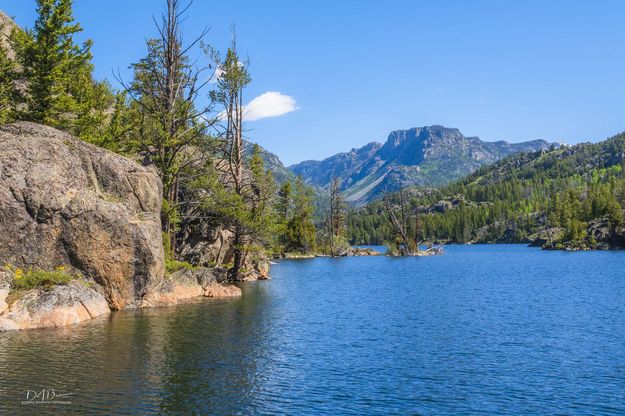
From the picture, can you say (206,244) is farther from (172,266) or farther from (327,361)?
(327,361)

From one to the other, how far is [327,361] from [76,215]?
21.3 meters

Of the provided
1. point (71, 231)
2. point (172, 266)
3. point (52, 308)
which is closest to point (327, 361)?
point (52, 308)

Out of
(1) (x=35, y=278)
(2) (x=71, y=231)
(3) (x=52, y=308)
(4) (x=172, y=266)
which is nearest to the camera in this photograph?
(3) (x=52, y=308)

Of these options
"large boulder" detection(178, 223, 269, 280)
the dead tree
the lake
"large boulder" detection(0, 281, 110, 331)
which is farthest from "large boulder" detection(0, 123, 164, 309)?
the dead tree

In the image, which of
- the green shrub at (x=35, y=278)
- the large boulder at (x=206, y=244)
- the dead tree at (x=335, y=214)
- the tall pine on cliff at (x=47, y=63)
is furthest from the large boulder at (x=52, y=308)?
the dead tree at (x=335, y=214)

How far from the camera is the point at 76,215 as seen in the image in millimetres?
33688

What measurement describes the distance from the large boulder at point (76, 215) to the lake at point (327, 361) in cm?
340

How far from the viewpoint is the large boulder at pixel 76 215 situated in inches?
1257

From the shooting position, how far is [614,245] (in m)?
155

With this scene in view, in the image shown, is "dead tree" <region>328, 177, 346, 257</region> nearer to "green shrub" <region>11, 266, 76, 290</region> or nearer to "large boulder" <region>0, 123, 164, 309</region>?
"large boulder" <region>0, 123, 164, 309</region>

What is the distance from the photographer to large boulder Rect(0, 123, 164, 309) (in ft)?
105

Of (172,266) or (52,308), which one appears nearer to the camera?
(52,308)

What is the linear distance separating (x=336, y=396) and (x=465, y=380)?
5.80 m

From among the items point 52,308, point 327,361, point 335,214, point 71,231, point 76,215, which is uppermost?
point 335,214
